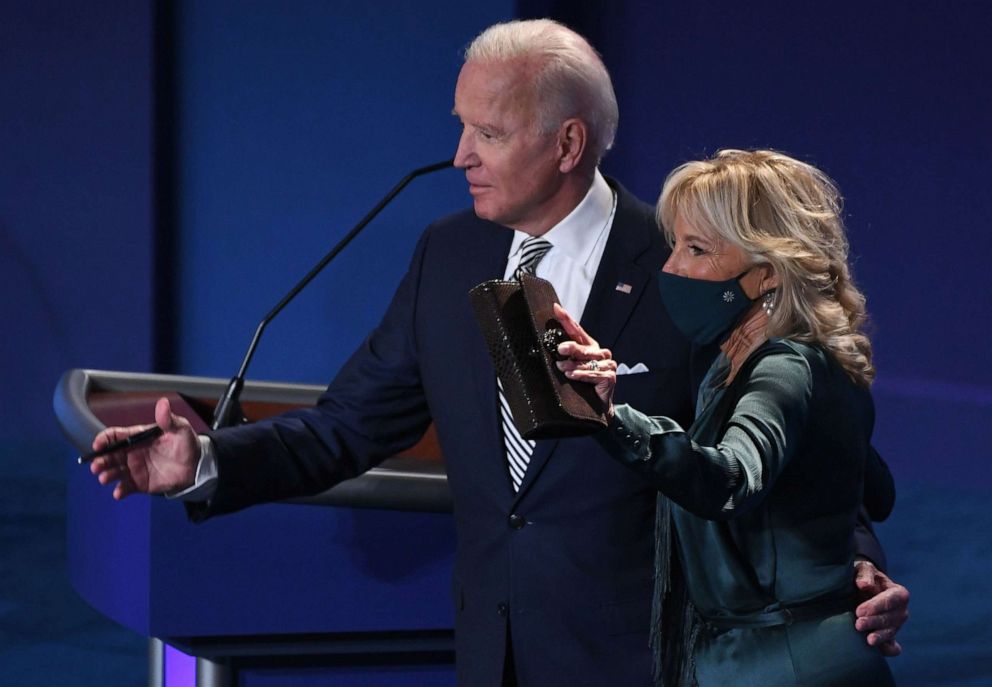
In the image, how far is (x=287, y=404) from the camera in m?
Answer: 2.88

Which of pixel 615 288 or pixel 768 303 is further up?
pixel 615 288

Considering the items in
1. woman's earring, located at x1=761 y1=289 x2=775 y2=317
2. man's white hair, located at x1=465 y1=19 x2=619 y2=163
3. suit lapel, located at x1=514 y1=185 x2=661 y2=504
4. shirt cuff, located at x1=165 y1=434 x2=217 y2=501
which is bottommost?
shirt cuff, located at x1=165 y1=434 x2=217 y2=501

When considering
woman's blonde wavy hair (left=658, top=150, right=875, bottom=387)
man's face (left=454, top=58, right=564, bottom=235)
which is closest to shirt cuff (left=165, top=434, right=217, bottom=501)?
man's face (left=454, top=58, right=564, bottom=235)

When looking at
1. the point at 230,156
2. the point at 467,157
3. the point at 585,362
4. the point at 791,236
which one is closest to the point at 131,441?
the point at 467,157

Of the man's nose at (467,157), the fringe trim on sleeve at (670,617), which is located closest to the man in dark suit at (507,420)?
the man's nose at (467,157)

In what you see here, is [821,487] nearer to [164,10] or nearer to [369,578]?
[369,578]

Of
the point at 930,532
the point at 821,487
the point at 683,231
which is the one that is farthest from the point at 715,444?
the point at 930,532

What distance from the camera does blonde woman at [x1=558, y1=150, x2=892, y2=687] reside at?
4.78ft

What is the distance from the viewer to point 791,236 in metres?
1.50

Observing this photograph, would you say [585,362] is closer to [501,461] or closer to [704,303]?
[704,303]

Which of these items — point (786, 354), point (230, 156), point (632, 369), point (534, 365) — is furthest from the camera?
point (230, 156)

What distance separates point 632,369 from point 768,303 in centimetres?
42

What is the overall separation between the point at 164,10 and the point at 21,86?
53 centimetres

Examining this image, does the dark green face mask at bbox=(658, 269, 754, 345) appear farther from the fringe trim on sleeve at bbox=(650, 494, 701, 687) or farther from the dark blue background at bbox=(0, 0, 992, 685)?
the dark blue background at bbox=(0, 0, 992, 685)
